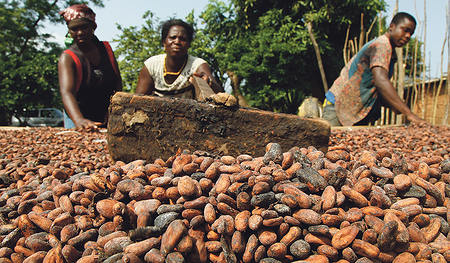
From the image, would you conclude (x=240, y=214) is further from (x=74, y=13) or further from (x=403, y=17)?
(x=403, y=17)

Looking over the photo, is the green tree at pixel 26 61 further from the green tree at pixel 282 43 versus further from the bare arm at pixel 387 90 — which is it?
the bare arm at pixel 387 90

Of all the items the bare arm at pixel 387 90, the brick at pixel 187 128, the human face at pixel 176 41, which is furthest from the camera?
the bare arm at pixel 387 90

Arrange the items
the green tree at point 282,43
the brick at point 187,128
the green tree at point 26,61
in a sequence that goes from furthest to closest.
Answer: the green tree at point 26,61 → the green tree at point 282,43 → the brick at point 187,128

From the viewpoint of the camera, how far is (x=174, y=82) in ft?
10.4

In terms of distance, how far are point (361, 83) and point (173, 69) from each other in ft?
8.66

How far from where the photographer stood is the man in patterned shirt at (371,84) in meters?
3.54

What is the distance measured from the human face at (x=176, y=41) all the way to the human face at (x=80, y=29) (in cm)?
93

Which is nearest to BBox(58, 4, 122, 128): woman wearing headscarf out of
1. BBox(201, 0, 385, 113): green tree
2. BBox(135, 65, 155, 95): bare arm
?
BBox(135, 65, 155, 95): bare arm

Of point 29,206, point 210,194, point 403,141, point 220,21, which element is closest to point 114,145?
point 29,206

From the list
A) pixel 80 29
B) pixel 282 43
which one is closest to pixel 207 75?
pixel 80 29

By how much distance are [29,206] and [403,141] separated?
2.63m

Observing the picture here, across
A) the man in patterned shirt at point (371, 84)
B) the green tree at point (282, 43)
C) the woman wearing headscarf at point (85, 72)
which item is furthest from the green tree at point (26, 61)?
the man in patterned shirt at point (371, 84)

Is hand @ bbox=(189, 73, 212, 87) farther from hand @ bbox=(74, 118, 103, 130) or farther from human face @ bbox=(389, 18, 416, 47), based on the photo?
human face @ bbox=(389, 18, 416, 47)

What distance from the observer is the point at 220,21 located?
33.1ft
